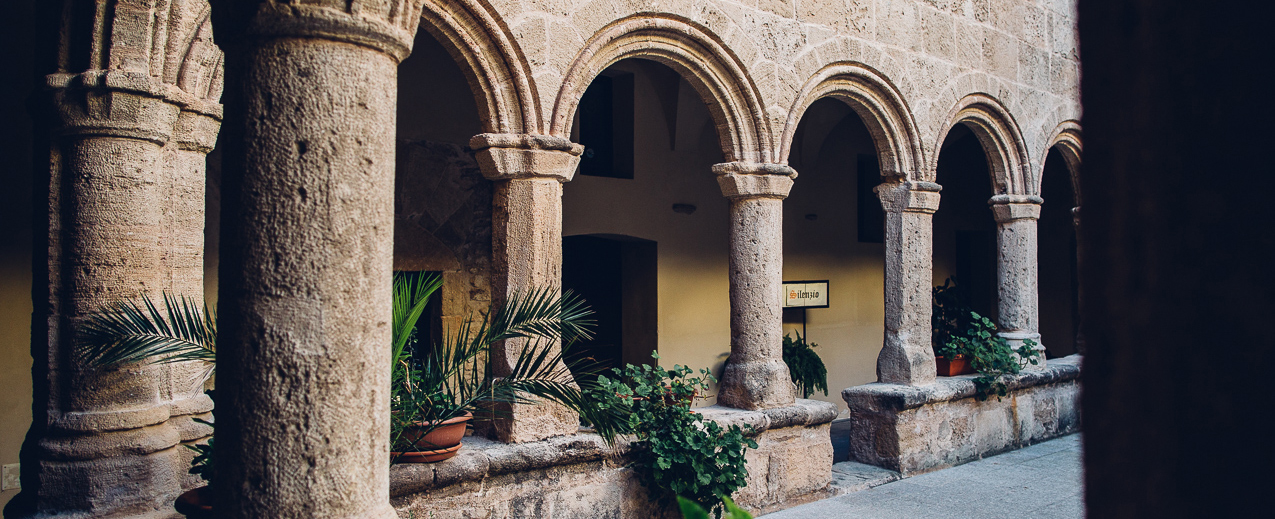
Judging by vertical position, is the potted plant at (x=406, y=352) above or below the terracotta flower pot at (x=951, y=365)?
above

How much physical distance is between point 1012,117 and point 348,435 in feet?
22.3

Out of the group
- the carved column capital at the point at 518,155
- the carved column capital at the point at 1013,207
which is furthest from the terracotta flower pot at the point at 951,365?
the carved column capital at the point at 518,155

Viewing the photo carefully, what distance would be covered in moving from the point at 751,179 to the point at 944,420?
2.52m

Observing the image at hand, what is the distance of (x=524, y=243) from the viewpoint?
4.13 m

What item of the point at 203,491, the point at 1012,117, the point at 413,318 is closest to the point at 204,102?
the point at 413,318

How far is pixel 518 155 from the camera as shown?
4.11 m

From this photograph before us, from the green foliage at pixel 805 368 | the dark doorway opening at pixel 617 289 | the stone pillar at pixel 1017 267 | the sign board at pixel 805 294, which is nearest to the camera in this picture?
the stone pillar at pixel 1017 267

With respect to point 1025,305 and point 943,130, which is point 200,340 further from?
point 1025,305

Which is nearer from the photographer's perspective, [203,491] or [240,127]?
[240,127]

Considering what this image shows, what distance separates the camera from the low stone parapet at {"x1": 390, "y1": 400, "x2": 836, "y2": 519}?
3.71 meters

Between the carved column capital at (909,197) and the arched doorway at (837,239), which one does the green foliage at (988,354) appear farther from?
the arched doorway at (837,239)

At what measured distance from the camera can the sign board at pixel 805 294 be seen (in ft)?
26.3

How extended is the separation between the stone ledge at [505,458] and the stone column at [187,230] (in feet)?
2.75

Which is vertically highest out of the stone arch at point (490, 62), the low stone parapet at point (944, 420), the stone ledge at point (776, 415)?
the stone arch at point (490, 62)
